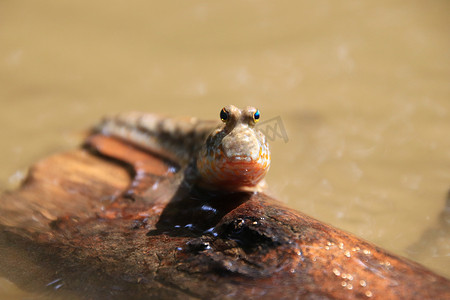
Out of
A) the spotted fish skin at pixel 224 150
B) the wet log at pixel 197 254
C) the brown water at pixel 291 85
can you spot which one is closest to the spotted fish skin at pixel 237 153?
the spotted fish skin at pixel 224 150

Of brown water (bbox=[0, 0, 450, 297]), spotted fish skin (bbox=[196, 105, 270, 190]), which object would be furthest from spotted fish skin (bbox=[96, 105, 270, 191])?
brown water (bbox=[0, 0, 450, 297])

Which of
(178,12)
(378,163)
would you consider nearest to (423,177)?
(378,163)

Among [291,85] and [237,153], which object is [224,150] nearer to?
[237,153]

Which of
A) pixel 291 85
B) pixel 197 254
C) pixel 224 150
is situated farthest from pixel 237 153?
pixel 291 85

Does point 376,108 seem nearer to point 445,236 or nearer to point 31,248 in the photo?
point 445,236

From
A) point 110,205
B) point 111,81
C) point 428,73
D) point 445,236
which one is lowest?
point 110,205

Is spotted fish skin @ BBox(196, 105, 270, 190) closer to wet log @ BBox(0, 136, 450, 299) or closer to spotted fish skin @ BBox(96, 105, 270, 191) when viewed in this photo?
spotted fish skin @ BBox(96, 105, 270, 191)
